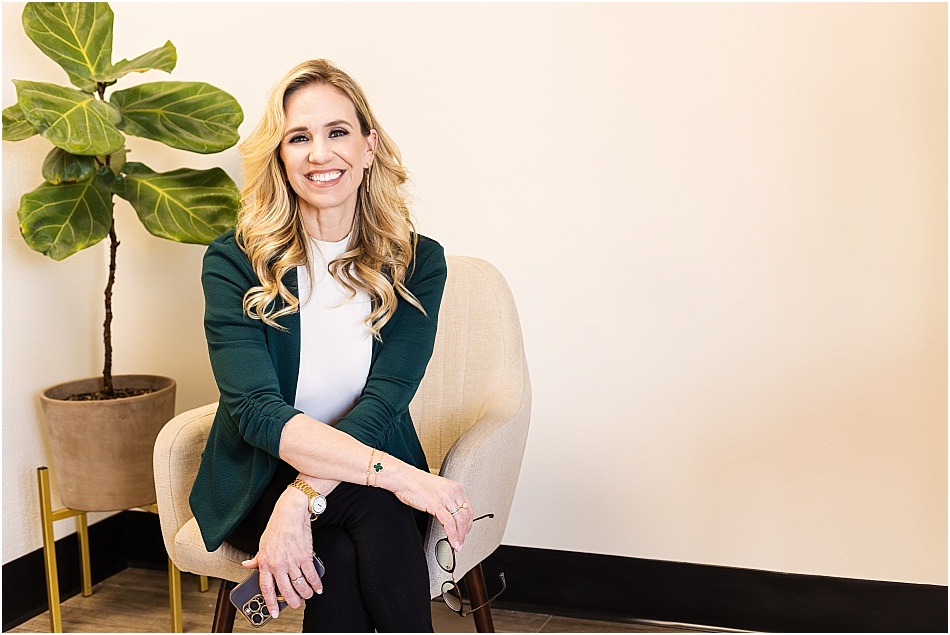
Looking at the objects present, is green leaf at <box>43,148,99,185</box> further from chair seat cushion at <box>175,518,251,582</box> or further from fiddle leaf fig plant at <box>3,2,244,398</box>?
chair seat cushion at <box>175,518,251,582</box>

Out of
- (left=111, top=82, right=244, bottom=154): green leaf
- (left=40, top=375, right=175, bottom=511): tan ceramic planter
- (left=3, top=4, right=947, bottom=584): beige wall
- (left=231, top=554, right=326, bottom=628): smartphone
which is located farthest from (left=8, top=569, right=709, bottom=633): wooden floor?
(left=111, top=82, right=244, bottom=154): green leaf

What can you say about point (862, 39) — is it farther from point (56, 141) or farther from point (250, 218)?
point (56, 141)

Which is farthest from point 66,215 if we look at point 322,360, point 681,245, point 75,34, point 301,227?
point 681,245

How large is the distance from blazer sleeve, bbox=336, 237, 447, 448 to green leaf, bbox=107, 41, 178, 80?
862 millimetres

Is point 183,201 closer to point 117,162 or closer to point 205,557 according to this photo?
point 117,162

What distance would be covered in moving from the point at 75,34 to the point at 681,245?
155 centimetres

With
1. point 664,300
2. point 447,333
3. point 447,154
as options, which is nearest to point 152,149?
point 447,154

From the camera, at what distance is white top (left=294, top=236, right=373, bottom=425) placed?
5.69 feet

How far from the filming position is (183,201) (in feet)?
7.39

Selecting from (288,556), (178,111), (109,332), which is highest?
(178,111)

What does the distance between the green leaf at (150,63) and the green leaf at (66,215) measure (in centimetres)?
24

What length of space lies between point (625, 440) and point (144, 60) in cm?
151

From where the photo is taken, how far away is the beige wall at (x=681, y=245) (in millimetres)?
2088

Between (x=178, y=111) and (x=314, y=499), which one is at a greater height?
(x=178, y=111)
